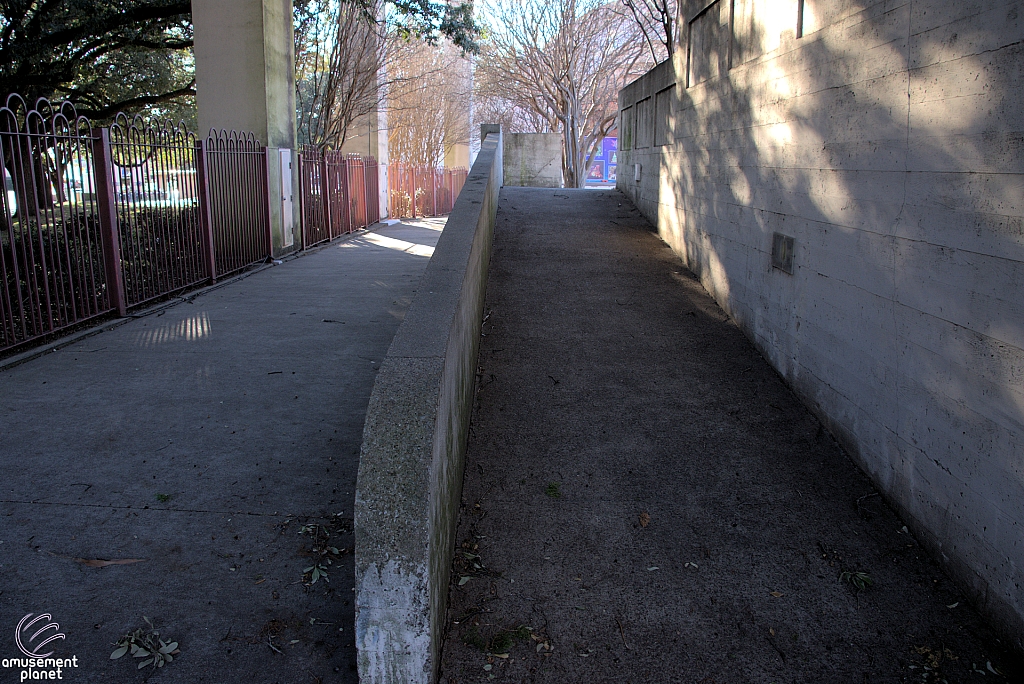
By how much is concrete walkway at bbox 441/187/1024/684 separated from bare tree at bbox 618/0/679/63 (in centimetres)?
899

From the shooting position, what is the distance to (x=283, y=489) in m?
4.34

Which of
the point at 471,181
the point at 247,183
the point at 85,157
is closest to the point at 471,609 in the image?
the point at 471,181

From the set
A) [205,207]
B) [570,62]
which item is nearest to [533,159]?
[570,62]

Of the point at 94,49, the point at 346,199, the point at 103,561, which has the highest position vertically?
the point at 94,49

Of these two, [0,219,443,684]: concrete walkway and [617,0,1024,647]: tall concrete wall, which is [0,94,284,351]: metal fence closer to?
[0,219,443,684]: concrete walkway

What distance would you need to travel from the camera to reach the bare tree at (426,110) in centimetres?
2928

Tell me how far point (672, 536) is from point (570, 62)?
Result: 17952mm

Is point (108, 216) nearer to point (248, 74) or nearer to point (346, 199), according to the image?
point (248, 74)

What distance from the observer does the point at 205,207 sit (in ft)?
35.1

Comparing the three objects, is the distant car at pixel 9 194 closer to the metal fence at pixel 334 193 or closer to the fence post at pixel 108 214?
the fence post at pixel 108 214

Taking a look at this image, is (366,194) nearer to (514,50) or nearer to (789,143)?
(514,50)

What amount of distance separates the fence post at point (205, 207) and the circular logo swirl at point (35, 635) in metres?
8.27

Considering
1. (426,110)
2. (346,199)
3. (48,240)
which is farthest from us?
(426,110)

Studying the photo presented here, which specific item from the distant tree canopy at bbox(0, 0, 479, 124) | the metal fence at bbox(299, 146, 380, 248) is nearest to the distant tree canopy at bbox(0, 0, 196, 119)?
the distant tree canopy at bbox(0, 0, 479, 124)
